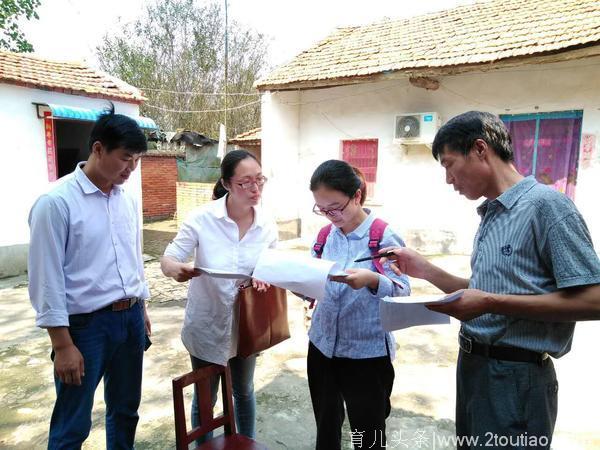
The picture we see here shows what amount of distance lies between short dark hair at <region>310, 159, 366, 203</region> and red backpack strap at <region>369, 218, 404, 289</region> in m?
0.16

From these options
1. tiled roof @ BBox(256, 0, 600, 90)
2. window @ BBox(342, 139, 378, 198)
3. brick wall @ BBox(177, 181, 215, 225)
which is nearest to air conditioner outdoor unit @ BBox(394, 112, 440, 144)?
window @ BBox(342, 139, 378, 198)

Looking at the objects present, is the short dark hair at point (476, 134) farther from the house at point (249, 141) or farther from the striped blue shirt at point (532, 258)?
the house at point (249, 141)

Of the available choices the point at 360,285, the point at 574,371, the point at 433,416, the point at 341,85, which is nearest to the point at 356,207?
the point at 360,285

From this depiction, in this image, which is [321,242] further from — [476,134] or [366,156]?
[366,156]

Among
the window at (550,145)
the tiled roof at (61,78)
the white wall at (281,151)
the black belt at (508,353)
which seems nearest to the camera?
the black belt at (508,353)

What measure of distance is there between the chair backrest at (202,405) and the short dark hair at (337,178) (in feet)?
2.85

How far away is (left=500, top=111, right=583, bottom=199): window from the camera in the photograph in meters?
→ 6.29

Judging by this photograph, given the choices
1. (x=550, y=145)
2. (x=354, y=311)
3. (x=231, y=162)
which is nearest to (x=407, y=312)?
(x=354, y=311)

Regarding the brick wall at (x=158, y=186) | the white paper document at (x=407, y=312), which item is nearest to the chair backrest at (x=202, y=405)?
the white paper document at (x=407, y=312)

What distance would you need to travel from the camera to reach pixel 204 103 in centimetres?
1581

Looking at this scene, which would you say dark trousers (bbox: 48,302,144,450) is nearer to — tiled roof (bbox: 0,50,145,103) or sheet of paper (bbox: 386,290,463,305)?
sheet of paper (bbox: 386,290,463,305)

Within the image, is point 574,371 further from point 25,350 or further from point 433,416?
point 25,350

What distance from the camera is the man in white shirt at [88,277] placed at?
159 cm

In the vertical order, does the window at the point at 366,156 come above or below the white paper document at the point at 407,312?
above
